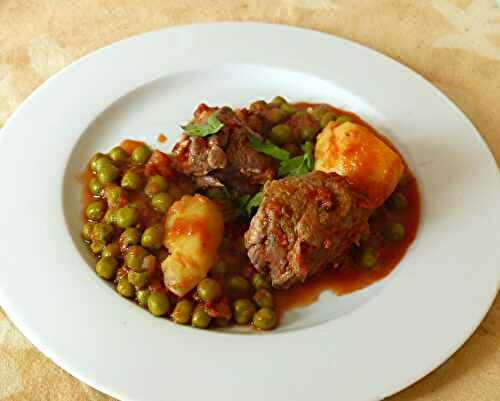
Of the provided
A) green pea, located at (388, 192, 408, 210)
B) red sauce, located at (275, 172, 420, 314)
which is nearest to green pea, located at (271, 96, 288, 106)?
green pea, located at (388, 192, 408, 210)

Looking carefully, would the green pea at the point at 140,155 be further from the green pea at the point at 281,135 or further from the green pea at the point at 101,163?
the green pea at the point at 281,135

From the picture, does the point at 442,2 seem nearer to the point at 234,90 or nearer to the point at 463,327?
the point at 234,90

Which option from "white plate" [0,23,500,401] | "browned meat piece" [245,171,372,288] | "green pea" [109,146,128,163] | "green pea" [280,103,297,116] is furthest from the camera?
"green pea" [280,103,297,116]

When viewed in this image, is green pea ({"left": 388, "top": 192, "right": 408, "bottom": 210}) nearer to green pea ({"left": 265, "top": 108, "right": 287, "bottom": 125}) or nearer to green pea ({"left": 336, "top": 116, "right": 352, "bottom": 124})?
green pea ({"left": 336, "top": 116, "right": 352, "bottom": 124})

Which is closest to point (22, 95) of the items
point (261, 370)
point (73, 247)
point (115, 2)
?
point (115, 2)

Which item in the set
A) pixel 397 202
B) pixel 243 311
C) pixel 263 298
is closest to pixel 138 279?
pixel 243 311

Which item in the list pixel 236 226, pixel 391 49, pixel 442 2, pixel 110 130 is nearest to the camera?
pixel 236 226

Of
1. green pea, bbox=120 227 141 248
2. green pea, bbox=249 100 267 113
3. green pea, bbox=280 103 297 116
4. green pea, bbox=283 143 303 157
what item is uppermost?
green pea, bbox=249 100 267 113
